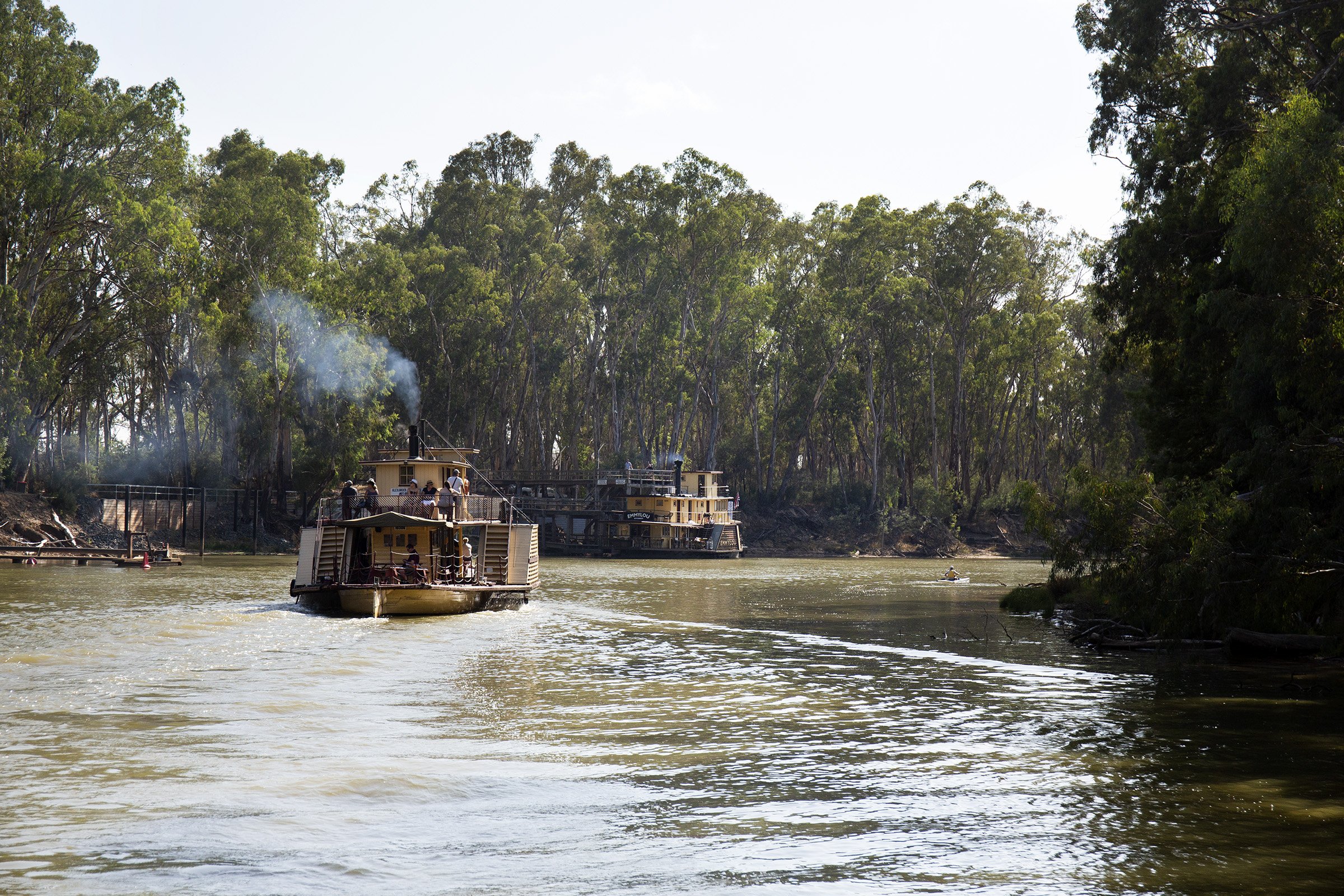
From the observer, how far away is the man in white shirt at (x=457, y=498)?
107 ft

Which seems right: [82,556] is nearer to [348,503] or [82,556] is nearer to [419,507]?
[348,503]

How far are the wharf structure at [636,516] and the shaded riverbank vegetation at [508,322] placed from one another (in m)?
9.48

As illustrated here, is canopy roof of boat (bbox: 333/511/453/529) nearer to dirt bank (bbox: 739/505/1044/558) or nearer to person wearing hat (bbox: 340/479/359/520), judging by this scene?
person wearing hat (bbox: 340/479/359/520)

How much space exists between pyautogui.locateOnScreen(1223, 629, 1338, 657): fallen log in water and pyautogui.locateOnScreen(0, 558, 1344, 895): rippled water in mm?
664

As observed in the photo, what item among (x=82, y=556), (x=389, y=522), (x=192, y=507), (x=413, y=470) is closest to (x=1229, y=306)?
(x=389, y=522)

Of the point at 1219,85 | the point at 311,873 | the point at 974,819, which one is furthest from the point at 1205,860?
the point at 1219,85

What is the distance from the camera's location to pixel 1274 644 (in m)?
22.2

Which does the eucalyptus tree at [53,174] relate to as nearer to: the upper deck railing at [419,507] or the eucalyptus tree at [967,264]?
the upper deck railing at [419,507]

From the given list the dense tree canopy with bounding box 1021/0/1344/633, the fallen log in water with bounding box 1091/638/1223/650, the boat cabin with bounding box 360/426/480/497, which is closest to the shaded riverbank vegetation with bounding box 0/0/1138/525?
the boat cabin with bounding box 360/426/480/497

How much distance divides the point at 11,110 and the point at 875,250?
53704 millimetres

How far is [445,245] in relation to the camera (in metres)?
86.6

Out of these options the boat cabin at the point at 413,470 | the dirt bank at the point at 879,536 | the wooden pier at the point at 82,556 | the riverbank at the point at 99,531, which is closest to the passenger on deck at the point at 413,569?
the boat cabin at the point at 413,470

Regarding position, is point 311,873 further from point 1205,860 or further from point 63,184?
point 63,184

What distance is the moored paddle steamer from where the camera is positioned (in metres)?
29.6
